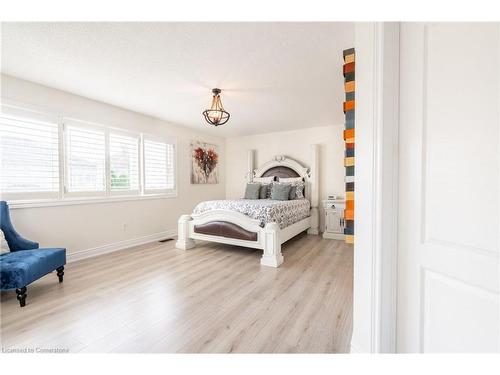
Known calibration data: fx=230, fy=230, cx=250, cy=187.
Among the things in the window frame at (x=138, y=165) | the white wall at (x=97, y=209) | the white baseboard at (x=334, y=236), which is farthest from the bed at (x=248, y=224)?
the window frame at (x=138, y=165)

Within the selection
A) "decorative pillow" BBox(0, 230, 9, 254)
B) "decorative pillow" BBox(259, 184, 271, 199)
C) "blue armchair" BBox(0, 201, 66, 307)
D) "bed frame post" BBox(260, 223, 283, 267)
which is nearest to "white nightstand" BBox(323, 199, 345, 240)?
"decorative pillow" BBox(259, 184, 271, 199)

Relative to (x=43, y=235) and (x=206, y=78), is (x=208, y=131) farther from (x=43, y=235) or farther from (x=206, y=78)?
(x=43, y=235)

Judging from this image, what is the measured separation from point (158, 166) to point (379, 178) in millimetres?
4206

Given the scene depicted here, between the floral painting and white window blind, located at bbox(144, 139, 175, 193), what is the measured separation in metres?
0.61

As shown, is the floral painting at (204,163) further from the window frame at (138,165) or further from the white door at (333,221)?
the white door at (333,221)

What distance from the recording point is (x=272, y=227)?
10.4 ft

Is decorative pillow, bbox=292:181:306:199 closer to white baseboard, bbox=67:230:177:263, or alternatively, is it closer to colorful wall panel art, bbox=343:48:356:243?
white baseboard, bbox=67:230:177:263

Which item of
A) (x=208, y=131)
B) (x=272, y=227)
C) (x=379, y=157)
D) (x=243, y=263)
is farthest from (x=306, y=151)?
(x=379, y=157)

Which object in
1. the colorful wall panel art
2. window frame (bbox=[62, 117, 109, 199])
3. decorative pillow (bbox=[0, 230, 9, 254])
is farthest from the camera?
window frame (bbox=[62, 117, 109, 199])

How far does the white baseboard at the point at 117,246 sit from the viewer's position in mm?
3291

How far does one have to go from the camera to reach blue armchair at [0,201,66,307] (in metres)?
2.02

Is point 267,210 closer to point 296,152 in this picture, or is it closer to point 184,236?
point 184,236
